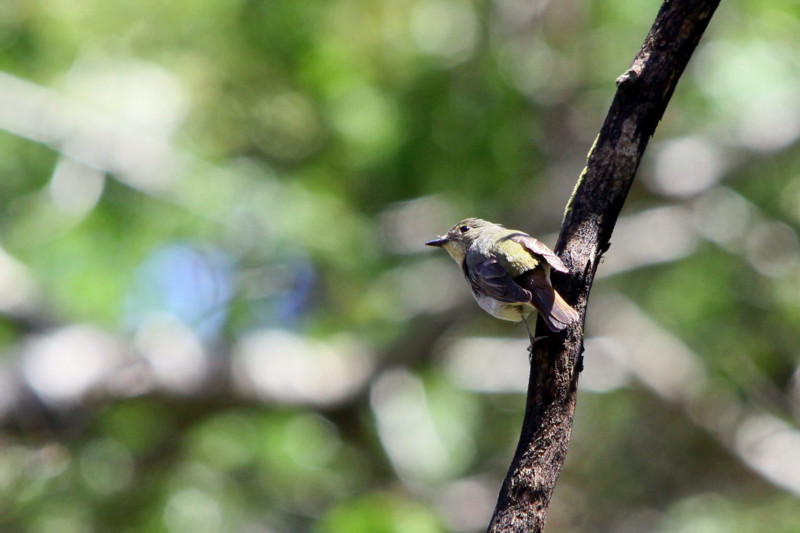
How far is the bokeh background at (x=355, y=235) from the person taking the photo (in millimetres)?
6355

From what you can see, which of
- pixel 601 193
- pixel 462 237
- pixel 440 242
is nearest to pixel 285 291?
pixel 440 242

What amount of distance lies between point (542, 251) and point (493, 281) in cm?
78

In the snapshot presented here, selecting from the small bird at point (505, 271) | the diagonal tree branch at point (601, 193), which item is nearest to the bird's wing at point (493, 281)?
the small bird at point (505, 271)

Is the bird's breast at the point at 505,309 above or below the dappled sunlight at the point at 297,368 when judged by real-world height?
below

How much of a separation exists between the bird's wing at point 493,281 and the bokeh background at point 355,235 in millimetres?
3337

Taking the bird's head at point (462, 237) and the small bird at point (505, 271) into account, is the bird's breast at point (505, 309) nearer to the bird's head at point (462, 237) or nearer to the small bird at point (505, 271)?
the small bird at point (505, 271)

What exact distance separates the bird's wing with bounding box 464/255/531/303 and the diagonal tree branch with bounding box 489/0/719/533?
0.88 m

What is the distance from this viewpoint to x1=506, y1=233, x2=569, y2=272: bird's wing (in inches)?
72.1

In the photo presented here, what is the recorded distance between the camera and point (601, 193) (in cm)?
180

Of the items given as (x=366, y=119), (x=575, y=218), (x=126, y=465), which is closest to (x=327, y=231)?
(x=366, y=119)

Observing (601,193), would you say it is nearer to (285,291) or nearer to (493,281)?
(493,281)

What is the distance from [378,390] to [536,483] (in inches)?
204

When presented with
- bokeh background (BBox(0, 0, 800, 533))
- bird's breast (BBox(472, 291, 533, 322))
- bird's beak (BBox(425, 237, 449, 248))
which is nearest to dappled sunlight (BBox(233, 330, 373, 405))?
bokeh background (BBox(0, 0, 800, 533))

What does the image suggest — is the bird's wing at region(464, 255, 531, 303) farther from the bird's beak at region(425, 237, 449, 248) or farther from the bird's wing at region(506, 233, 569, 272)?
the bird's beak at region(425, 237, 449, 248)
